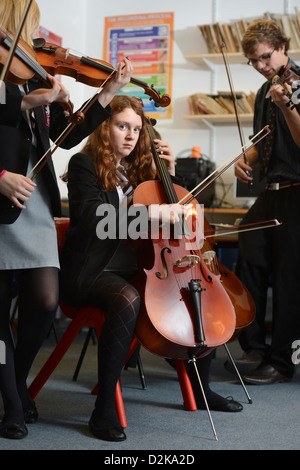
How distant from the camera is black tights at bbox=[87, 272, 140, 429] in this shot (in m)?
1.51

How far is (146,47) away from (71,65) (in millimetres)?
2933

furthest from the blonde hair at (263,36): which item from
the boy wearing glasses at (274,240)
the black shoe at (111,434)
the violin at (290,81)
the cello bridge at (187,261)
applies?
the black shoe at (111,434)

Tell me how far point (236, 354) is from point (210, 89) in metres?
2.22

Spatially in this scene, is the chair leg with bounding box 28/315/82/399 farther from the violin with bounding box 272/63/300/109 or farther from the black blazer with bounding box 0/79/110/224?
the violin with bounding box 272/63/300/109

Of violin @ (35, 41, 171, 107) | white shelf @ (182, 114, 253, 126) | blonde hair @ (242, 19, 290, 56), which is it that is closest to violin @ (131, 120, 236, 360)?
violin @ (35, 41, 171, 107)

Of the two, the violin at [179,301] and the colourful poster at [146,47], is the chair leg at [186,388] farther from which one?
the colourful poster at [146,47]

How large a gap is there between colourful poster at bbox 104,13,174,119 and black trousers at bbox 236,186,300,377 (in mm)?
2230

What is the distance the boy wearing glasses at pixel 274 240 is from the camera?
222 cm

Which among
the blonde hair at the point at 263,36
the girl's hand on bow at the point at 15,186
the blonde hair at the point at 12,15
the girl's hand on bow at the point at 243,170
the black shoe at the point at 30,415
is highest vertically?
the blonde hair at the point at 263,36

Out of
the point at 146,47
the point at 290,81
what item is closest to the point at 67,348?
the point at 290,81

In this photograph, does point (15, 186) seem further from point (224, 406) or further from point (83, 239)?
point (224, 406)

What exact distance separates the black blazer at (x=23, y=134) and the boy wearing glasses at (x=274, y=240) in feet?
2.78
